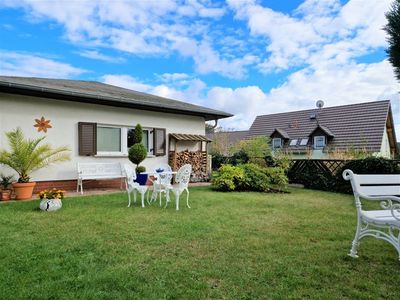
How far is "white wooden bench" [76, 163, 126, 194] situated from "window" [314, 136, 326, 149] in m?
15.7

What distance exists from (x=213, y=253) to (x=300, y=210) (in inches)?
137

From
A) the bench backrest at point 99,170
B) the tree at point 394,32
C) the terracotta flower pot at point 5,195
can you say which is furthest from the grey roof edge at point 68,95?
the tree at point 394,32

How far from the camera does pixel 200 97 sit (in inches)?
913

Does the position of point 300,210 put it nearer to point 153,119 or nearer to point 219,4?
point 153,119

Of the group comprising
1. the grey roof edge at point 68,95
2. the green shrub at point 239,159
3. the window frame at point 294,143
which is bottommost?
the green shrub at point 239,159

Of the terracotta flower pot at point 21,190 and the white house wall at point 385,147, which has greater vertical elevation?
the white house wall at point 385,147

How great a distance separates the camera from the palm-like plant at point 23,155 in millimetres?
7340

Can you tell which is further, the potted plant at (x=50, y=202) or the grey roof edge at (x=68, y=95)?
the grey roof edge at (x=68, y=95)

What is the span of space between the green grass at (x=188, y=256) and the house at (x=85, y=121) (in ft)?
10.4

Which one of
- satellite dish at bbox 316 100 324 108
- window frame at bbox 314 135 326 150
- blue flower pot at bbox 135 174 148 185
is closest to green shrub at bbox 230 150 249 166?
Answer: blue flower pot at bbox 135 174 148 185

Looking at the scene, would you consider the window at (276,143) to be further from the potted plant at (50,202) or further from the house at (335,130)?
the potted plant at (50,202)

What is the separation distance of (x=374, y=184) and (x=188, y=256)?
9.00 ft

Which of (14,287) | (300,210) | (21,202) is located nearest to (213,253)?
(14,287)

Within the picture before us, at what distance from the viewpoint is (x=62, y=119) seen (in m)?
8.92
